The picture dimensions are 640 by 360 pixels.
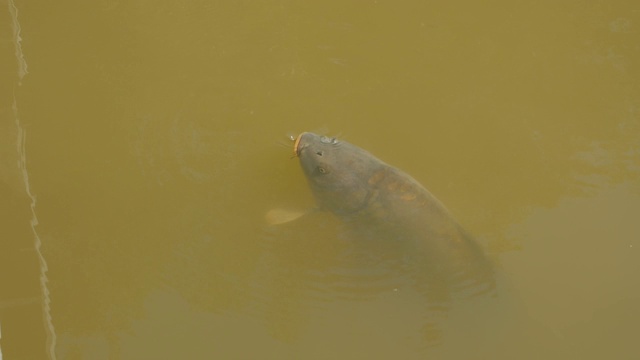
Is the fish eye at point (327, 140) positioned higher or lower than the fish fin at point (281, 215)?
→ higher

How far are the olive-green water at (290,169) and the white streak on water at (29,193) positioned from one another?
0.4 inches

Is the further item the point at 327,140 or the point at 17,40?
the point at 17,40

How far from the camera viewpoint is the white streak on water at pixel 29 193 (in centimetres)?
333

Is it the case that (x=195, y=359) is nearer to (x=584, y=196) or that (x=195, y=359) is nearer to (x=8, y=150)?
(x=8, y=150)

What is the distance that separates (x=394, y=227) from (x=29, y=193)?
5.77 ft

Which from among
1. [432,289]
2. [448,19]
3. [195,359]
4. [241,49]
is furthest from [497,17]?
[195,359]

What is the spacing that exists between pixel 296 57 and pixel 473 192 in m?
1.27

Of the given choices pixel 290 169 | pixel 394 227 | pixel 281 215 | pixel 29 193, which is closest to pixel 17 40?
pixel 29 193

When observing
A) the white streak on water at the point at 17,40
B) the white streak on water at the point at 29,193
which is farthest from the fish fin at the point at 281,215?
the white streak on water at the point at 17,40

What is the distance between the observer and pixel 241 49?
169 inches

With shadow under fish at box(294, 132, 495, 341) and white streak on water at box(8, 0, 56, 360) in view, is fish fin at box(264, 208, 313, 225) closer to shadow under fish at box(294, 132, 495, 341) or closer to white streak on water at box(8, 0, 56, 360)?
shadow under fish at box(294, 132, 495, 341)

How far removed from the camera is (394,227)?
3.54 m

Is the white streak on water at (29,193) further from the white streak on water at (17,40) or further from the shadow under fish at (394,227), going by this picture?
the shadow under fish at (394,227)

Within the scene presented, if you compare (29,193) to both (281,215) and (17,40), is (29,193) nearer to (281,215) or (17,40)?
(17,40)
